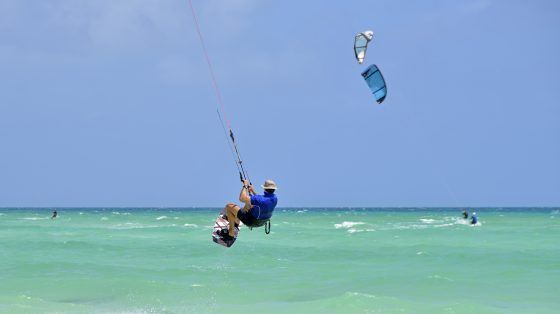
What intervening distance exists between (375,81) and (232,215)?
4245 mm

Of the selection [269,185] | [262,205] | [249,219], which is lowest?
[249,219]

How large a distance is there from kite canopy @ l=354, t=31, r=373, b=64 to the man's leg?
4011 mm

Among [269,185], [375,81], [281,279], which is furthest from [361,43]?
[281,279]

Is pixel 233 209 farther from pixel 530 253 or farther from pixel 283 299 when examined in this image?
pixel 530 253

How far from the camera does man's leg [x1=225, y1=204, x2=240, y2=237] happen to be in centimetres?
1009

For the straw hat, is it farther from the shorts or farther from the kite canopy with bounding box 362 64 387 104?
the kite canopy with bounding box 362 64 387 104

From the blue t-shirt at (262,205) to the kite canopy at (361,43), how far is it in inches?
158

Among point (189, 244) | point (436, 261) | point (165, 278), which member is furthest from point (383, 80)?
point (189, 244)

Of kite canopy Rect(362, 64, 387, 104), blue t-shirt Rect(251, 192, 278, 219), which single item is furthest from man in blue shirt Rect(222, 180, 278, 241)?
kite canopy Rect(362, 64, 387, 104)

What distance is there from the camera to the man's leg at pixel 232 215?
1009 centimetres

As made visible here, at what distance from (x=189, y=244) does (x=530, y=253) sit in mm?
11846

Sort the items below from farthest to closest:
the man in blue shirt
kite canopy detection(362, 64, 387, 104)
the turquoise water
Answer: kite canopy detection(362, 64, 387, 104) < the turquoise water < the man in blue shirt

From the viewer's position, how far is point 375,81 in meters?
12.9

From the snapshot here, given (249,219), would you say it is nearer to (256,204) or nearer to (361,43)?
(256,204)
